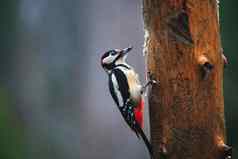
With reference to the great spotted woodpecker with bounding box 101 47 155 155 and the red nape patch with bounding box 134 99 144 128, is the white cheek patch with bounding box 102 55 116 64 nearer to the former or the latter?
the great spotted woodpecker with bounding box 101 47 155 155

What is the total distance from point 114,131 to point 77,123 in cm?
76

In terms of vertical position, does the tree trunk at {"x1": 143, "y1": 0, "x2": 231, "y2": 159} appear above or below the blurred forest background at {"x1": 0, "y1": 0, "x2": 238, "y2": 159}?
above

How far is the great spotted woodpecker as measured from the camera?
4.13m

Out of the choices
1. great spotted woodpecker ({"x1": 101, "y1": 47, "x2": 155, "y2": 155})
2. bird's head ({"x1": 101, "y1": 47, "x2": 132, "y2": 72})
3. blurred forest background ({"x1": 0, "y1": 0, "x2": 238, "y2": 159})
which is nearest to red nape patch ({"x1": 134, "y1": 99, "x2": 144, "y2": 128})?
great spotted woodpecker ({"x1": 101, "y1": 47, "x2": 155, "y2": 155})

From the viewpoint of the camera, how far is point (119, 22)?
7633 millimetres

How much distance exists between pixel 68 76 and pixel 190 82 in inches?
199

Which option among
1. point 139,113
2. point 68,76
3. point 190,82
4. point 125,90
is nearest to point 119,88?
point 125,90

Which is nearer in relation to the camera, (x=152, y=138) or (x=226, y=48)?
(x=152, y=138)

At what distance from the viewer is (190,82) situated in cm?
354

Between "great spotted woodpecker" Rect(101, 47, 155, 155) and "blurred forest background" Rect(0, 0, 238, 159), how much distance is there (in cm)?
254

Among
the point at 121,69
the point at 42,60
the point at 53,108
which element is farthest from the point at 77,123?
the point at 121,69

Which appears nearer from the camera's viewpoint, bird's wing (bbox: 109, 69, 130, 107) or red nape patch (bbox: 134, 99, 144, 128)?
red nape patch (bbox: 134, 99, 144, 128)

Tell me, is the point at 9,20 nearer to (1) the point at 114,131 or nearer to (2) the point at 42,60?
(2) the point at 42,60

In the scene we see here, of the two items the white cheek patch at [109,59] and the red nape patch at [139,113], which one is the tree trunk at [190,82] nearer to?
the red nape patch at [139,113]
